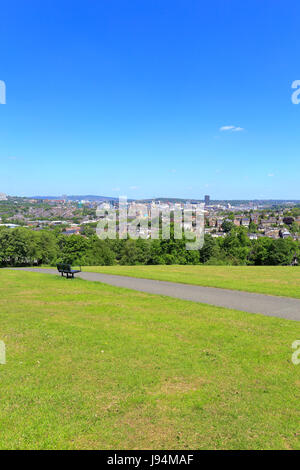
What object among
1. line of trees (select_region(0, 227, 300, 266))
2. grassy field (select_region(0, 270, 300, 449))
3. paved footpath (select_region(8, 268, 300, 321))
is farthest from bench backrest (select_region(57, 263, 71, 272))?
line of trees (select_region(0, 227, 300, 266))

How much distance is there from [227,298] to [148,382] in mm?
9240

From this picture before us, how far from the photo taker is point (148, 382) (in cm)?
616

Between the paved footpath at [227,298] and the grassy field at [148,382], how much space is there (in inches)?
58.5

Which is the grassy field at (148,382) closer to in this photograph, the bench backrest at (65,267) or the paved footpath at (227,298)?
the paved footpath at (227,298)

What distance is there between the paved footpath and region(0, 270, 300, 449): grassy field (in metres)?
1.48

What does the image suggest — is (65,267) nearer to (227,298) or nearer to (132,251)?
(227,298)

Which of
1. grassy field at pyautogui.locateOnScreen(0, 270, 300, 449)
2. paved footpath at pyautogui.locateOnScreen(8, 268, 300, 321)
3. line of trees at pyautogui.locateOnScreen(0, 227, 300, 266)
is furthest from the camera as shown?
line of trees at pyautogui.locateOnScreen(0, 227, 300, 266)

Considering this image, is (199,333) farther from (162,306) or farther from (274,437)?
(274,437)

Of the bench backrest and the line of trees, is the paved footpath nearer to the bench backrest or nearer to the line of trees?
the bench backrest

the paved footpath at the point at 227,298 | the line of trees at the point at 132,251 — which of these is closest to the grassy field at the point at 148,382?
the paved footpath at the point at 227,298

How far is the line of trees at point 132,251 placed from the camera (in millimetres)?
51188

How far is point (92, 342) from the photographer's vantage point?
8328 mm

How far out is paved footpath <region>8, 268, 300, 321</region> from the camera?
1226 cm

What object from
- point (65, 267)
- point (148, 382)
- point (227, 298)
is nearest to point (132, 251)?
point (65, 267)
